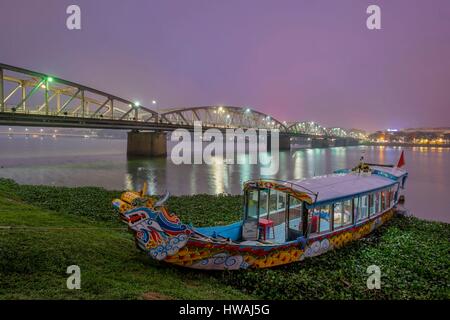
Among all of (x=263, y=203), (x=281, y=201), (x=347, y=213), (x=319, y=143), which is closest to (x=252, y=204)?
(x=263, y=203)

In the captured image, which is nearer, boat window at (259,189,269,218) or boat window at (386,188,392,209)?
boat window at (259,189,269,218)

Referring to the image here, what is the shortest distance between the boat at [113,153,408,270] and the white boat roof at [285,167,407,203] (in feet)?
0.14

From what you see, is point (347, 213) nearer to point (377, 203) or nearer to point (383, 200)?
point (377, 203)

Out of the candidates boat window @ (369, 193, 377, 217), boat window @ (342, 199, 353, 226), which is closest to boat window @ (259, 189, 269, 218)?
boat window @ (342, 199, 353, 226)

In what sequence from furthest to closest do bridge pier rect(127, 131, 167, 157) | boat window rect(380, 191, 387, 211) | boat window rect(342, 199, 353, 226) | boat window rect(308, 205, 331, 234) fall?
bridge pier rect(127, 131, 167, 157) → boat window rect(380, 191, 387, 211) → boat window rect(342, 199, 353, 226) → boat window rect(308, 205, 331, 234)

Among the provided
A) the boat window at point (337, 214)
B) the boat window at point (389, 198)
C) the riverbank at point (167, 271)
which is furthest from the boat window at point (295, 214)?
the boat window at point (389, 198)

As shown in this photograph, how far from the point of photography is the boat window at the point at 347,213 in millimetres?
12220

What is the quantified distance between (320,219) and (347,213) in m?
1.75

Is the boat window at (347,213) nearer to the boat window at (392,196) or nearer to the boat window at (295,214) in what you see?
the boat window at (295,214)

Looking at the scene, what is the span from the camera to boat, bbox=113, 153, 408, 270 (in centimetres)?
873

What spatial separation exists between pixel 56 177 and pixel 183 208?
2683 centimetres

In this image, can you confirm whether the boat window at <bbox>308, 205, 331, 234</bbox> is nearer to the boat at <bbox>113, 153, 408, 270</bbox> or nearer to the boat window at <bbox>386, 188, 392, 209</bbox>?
the boat at <bbox>113, 153, 408, 270</bbox>

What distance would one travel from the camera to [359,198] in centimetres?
1280

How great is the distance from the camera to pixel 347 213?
12.4 meters
